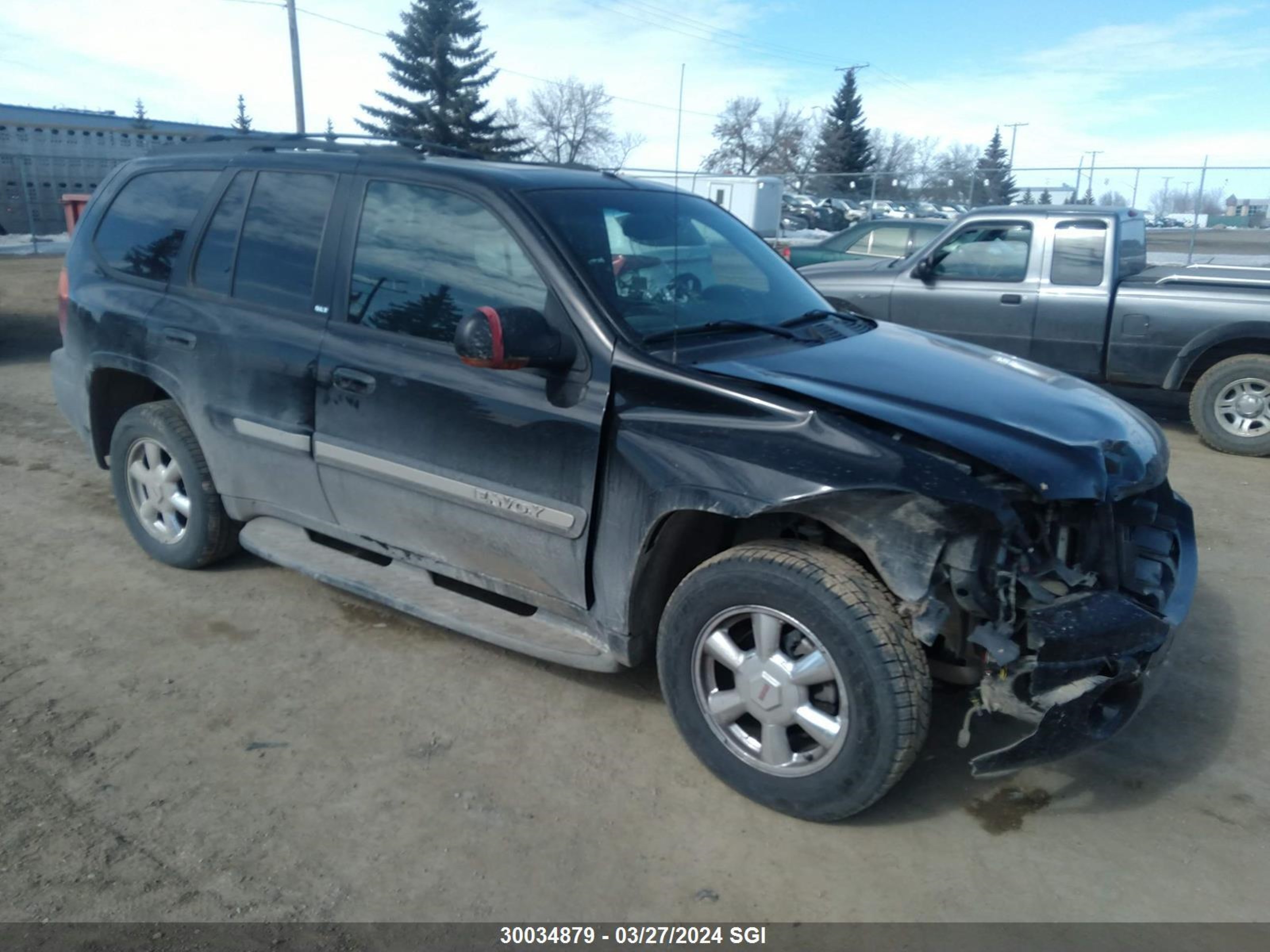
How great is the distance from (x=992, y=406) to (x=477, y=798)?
6.70ft

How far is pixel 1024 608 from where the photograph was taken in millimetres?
2863

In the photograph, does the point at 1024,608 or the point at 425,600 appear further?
the point at 425,600

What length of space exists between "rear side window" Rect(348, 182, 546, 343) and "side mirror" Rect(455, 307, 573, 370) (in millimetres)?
233

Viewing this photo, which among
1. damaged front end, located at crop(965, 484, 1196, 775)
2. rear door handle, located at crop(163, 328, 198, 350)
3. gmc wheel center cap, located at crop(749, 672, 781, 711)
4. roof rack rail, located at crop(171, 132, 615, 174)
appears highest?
roof rack rail, located at crop(171, 132, 615, 174)

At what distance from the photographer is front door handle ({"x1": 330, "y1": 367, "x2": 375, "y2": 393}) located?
3777 millimetres

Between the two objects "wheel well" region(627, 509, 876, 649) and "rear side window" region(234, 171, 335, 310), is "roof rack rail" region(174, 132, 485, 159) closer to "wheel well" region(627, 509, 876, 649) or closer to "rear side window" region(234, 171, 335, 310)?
"rear side window" region(234, 171, 335, 310)

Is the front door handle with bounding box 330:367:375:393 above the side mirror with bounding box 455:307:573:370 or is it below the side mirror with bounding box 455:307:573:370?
below

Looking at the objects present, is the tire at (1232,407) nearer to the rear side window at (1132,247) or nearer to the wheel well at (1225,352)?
the wheel well at (1225,352)

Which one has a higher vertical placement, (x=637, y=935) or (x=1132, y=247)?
(x=1132, y=247)

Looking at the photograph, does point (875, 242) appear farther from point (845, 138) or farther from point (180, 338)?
point (845, 138)

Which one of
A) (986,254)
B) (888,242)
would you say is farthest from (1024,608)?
(888,242)

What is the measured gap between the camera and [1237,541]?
567cm

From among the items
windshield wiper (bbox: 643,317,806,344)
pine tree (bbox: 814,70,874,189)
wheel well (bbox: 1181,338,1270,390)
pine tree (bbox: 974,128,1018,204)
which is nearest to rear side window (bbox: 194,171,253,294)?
windshield wiper (bbox: 643,317,806,344)

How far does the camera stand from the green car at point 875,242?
42.8 ft
